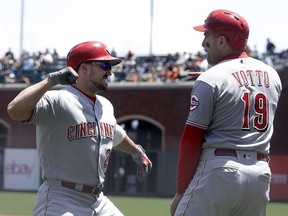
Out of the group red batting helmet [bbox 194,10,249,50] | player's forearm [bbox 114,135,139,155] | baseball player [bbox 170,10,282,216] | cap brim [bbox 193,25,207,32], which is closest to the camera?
baseball player [bbox 170,10,282,216]

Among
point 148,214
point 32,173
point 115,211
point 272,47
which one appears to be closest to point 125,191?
point 32,173

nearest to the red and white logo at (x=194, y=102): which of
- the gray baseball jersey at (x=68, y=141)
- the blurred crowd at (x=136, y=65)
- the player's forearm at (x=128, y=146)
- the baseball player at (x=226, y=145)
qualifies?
the baseball player at (x=226, y=145)

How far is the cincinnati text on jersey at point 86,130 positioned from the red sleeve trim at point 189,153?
49.6 inches

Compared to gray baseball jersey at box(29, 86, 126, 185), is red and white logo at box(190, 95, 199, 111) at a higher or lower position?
higher

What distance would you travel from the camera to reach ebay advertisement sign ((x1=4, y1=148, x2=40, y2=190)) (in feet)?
108

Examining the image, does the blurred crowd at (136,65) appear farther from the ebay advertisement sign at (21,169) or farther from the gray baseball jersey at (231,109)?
the gray baseball jersey at (231,109)

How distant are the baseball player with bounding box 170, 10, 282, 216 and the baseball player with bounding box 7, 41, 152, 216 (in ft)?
3.79

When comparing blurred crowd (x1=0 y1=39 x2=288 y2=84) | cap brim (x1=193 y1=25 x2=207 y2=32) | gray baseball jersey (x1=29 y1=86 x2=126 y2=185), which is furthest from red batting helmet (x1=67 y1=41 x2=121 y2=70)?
blurred crowd (x1=0 y1=39 x2=288 y2=84)

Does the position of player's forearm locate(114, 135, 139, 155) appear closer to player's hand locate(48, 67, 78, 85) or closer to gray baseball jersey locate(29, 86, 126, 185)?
gray baseball jersey locate(29, 86, 126, 185)

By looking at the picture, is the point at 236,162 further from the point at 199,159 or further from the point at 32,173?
the point at 32,173

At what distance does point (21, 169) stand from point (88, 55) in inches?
1069

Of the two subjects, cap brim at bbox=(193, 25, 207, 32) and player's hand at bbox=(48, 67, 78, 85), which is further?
player's hand at bbox=(48, 67, 78, 85)

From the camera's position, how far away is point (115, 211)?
21.1 ft

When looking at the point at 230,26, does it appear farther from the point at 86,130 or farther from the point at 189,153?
the point at 86,130
